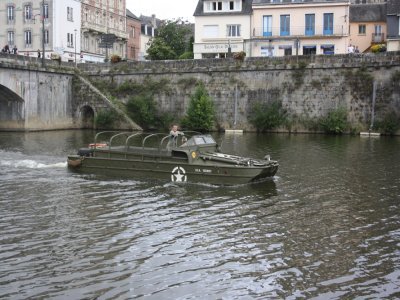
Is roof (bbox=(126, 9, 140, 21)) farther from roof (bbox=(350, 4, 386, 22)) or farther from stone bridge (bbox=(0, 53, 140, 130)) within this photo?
roof (bbox=(350, 4, 386, 22))

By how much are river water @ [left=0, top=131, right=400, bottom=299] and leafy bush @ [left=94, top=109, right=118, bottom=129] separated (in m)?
25.1

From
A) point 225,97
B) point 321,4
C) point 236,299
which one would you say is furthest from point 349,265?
point 321,4

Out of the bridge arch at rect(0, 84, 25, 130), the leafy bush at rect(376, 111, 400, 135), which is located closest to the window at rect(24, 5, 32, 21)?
the bridge arch at rect(0, 84, 25, 130)

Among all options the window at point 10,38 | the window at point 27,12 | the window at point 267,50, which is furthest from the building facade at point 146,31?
the window at point 267,50

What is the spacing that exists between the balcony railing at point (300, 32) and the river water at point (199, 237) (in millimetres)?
33469

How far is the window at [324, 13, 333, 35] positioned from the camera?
53875 mm

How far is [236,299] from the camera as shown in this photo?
927 cm

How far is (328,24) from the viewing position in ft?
177

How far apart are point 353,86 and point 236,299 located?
1443 inches

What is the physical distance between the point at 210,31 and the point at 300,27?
9170 millimetres

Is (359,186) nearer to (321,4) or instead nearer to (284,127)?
(284,127)

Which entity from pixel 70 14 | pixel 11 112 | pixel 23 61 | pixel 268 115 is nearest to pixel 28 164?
pixel 23 61

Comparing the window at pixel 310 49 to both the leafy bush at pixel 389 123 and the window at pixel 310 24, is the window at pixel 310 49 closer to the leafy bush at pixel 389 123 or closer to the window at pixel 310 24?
the window at pixel 310 24

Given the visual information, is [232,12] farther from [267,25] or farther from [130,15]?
[130,15]
